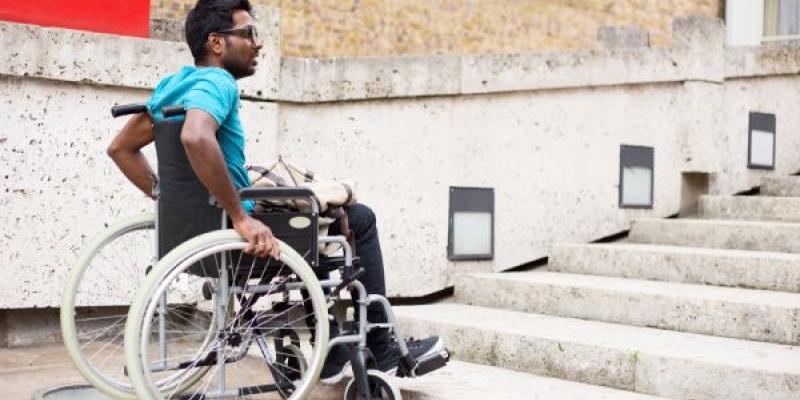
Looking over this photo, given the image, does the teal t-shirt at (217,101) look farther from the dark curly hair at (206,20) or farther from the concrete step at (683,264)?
the concrete step at (683,264)

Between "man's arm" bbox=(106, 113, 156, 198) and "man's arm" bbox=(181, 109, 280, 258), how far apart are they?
51cm

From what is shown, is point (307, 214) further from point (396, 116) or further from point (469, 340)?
point (396, 116)

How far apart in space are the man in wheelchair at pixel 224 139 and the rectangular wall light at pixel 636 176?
2829 millimetres

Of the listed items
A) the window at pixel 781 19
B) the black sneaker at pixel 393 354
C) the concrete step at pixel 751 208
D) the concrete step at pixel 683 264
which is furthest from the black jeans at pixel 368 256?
the window at pixel 781 19

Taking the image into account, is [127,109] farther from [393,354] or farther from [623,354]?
[623,354]

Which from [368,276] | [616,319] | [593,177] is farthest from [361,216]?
[593,177]

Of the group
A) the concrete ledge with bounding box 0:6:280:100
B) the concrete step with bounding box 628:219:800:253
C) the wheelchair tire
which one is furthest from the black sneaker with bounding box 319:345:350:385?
the concrete step with bounding box 628:219:800:253

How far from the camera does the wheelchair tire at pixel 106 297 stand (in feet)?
12.1

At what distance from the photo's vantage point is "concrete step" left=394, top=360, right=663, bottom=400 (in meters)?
4.14

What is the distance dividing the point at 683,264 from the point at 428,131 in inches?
58.8

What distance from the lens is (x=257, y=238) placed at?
135 inches

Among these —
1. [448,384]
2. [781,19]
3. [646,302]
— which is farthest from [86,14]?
[781,19]

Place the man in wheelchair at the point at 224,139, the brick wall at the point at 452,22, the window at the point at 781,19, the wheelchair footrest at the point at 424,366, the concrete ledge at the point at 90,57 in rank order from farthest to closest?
the window at the point at 781,19, the brick wall at the point at 452,22, the concrete ledge at the point at 90,57, the wheelchair footrest at the point at 424,366, the man in wheelchair at the point at 224,139

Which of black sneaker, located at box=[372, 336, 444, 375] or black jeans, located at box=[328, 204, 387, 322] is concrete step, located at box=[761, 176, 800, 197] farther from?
black jeans, located at box=[328, 204, 387, 322]
